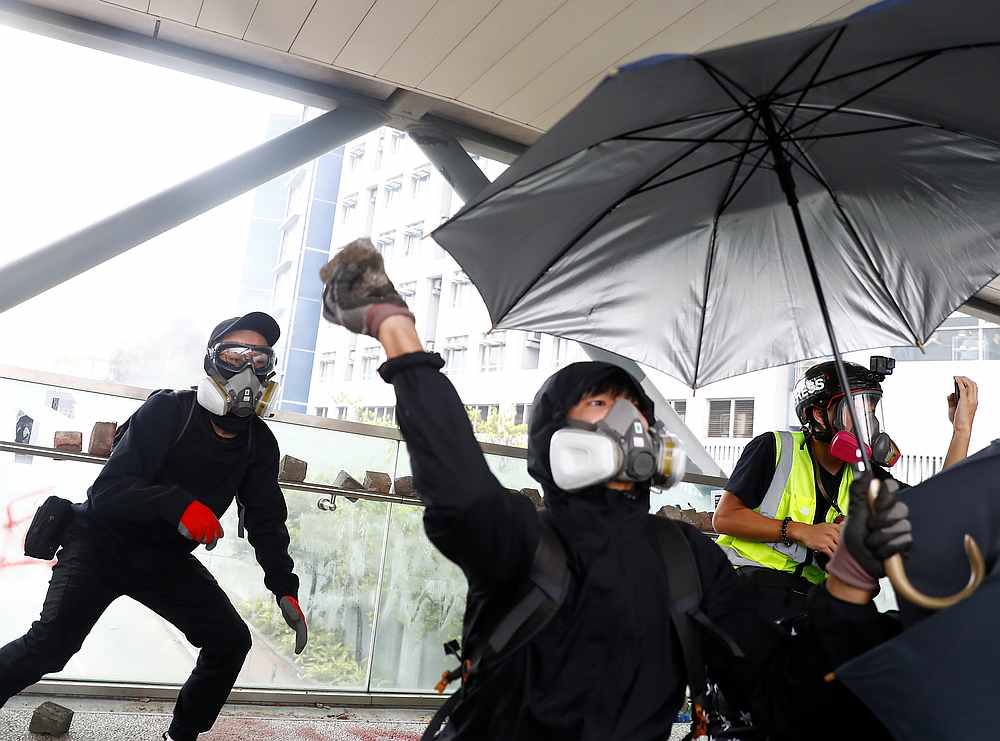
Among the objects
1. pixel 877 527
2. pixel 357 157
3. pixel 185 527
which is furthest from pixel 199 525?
pixel 357 157

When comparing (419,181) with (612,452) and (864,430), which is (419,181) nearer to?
(864,430)

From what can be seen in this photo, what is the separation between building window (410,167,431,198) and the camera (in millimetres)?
38281

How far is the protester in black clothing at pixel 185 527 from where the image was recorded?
3.23 m

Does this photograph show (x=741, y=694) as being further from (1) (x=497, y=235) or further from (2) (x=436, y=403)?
(1) (x=497, y=235)

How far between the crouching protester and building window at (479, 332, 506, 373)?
29086 mm

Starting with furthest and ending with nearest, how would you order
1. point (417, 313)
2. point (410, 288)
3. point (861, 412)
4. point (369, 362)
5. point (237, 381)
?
1. point (369, 362)
2. point (417, 313)
3. point (410, 288)
4. point (237, 381)
5. point (861, 412)

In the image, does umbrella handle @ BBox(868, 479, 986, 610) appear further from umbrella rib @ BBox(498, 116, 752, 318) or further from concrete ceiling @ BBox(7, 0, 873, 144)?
concrete ceiling @ BBox(7, 0, 873, 144)

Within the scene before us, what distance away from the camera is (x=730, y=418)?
2247 cm

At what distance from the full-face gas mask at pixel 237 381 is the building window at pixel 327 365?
44681 mm

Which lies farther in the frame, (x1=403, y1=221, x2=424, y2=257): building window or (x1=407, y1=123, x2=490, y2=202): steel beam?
(x1=403, y1=221, x2=424, y2=257): building window

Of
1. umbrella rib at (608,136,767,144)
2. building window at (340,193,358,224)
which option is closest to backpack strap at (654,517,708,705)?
umbrella rib at (608,136,767,144)

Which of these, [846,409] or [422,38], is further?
[422,38]

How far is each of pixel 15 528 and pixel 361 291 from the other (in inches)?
149

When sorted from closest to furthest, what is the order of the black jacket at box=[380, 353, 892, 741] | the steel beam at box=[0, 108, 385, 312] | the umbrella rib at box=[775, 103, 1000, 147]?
the black jacket at box=[380, 353, 892, 741] < the umbrella rib at box=[775, 103, 1000, 147] < the steel beam at box=[0, 108, 385, 312]
